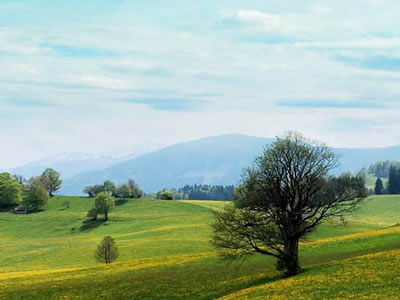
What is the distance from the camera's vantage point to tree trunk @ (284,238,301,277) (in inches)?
1737

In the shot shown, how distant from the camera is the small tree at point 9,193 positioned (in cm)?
18905

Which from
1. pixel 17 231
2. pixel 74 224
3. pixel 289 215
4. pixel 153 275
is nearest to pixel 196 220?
pixel 74 224

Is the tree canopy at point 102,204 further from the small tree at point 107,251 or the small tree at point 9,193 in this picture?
the small tree at point 107,251

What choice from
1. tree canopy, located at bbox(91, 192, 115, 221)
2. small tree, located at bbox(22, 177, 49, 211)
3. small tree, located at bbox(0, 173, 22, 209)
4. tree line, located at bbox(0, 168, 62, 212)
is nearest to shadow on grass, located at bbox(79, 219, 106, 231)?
tree canopy, located at bbox(91, 192, 115, 221)

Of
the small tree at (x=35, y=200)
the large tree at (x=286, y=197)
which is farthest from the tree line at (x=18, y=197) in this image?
the large tree at (x=286, y=197)

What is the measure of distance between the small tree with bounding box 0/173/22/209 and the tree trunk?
168m

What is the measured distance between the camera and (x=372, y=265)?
131ft

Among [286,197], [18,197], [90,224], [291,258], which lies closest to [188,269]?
[291,258]

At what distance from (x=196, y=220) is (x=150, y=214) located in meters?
30.2

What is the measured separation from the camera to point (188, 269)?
57625 millimetres

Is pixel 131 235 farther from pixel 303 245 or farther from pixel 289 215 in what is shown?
pixel 289 215

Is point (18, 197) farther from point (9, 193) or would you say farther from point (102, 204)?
point (102, 204)

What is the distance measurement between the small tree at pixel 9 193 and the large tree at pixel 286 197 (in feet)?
536

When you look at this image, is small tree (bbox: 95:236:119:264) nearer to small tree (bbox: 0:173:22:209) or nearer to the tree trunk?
the tree trunk
